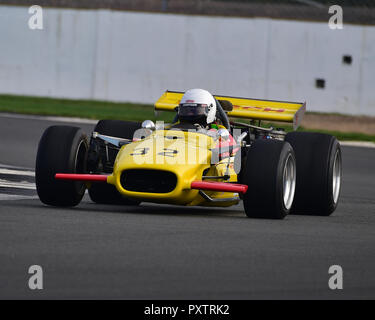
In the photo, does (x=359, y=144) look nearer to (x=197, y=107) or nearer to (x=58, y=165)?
(x=197, y=107)

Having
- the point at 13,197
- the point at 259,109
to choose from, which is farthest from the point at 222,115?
the point at 13,197

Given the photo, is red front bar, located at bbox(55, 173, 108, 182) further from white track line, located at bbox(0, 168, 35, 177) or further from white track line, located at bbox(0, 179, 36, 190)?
white track line, located at bbox(0, 168, 35, 177)

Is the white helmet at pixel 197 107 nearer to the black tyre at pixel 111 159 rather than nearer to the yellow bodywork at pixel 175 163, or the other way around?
the yellow bodywork at pixel 175 163

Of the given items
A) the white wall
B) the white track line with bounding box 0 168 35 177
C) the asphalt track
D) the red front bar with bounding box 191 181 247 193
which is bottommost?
the asphalt track

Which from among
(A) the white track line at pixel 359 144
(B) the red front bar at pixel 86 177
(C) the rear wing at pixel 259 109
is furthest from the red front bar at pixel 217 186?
(A) the white track line at pixel 359 144

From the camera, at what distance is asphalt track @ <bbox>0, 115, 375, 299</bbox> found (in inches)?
274

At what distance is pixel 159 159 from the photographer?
34.5 feet

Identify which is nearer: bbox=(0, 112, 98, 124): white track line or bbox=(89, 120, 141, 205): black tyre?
bbox=(89, 120, 141, 205): black tyre

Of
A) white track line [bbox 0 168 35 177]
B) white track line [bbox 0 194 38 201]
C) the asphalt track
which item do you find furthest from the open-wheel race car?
white track line [bbox 0 168 35 177]

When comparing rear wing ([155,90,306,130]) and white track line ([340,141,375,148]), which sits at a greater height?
white track line ([340,141,375,148])

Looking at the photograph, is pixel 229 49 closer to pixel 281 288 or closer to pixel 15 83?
pixel 15 83

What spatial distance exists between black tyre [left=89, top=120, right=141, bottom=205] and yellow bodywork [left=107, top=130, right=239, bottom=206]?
117 cm

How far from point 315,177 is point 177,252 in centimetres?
391

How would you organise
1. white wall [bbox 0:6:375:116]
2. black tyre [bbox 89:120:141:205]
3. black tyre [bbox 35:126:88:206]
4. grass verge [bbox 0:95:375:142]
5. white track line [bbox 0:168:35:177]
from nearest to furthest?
black tyre [bbox 35:126:88:206], black tyre [bbox 89:120:141:205], white track line [bbox 0:168:35:177], grass verge [bbox 0:95:375:142], white wall [bbox 0:6:375:116]
